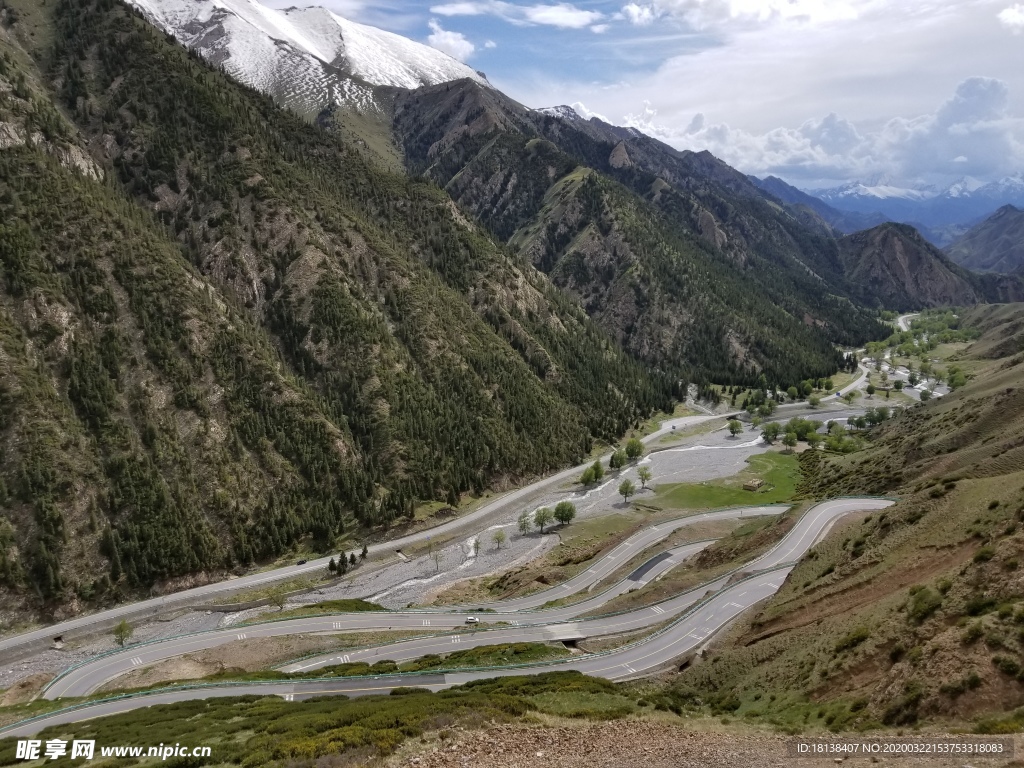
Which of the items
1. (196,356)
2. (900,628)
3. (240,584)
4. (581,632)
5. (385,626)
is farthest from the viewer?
(196,356)

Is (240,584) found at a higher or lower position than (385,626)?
higher

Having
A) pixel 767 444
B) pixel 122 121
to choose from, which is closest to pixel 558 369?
pixel 767 444

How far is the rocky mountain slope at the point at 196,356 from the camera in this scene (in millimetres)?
101062

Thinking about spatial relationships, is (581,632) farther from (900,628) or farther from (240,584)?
(240,584)

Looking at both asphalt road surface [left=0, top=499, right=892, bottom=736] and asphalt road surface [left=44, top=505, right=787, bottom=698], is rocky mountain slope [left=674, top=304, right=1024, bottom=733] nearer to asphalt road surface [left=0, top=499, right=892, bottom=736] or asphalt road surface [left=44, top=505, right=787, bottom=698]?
asphalt road surface [left=0, top=499, right=892, bottom=736]

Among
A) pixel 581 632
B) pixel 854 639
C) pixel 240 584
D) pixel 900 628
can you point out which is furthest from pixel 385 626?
pixel 900 628

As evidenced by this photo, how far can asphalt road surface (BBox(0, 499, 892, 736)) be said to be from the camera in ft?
165

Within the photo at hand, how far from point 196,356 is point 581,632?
4139 inches

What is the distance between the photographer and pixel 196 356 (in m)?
127

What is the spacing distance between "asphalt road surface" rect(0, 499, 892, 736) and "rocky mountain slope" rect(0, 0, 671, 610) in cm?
3774

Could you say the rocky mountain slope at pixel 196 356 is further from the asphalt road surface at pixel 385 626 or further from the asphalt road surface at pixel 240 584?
the asphalt road surface at pixel 385 626

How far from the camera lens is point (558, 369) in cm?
19912

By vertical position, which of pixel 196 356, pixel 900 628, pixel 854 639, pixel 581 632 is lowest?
pixel 581 632

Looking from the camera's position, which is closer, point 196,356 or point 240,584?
point 240,584
